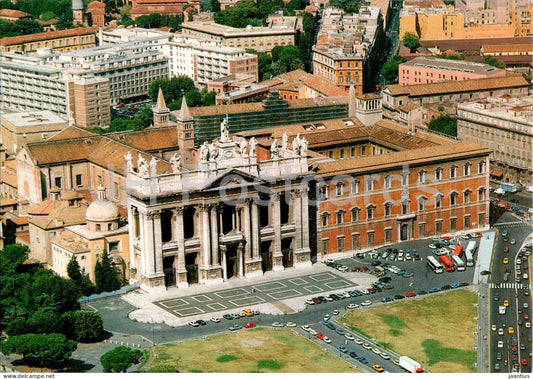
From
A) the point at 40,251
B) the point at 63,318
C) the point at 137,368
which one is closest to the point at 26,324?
the point at 63,318

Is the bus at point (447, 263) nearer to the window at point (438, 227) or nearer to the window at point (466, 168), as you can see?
the window at point (438, 227)

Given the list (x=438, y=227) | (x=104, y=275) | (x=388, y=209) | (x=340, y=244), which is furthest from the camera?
(x=438, y=227)

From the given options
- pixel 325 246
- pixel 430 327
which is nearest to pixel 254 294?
pixel 325 246

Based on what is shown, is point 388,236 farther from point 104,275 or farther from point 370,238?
point 104,275

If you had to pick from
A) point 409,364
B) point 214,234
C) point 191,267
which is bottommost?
point 409,364

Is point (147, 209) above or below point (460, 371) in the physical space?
above

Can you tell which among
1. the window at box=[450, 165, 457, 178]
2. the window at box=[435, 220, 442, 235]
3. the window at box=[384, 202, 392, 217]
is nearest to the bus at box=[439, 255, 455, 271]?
the window at box=[384, 202, 392, 217]

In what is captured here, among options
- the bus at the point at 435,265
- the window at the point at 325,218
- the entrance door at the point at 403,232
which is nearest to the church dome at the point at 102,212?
the window at the point at 325,218

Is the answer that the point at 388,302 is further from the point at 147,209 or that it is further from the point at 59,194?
the point at 59,194
